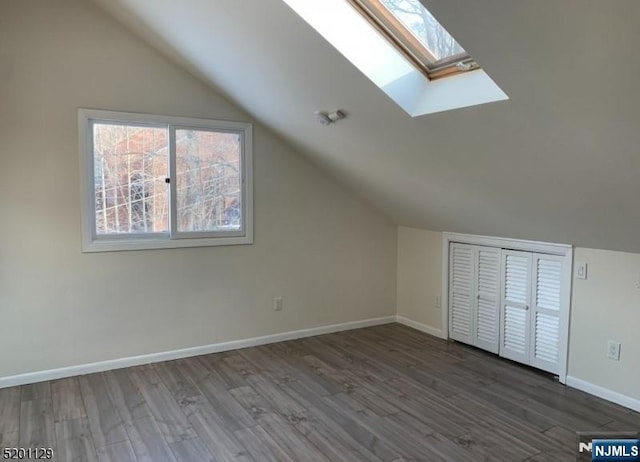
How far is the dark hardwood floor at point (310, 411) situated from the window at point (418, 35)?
207 cm

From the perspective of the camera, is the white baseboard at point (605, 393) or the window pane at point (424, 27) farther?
the white baseboard at point (605, 393)

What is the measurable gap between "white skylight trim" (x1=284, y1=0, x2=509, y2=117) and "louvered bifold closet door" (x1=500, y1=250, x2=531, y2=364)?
176cm

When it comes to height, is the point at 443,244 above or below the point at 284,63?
below

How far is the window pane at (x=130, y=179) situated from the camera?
3602 millimetres

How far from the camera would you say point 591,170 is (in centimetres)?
235

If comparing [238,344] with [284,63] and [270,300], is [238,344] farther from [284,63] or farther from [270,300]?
[284,63]

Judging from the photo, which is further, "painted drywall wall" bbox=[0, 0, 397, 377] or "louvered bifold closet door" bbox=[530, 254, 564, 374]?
"louvered bifold closet door" bbox=[530, 254, 564, 374]

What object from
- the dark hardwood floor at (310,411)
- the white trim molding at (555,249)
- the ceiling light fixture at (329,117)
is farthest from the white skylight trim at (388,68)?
the dark hardwood floor at (310,411)

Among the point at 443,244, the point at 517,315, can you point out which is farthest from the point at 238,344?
the point at 517,315

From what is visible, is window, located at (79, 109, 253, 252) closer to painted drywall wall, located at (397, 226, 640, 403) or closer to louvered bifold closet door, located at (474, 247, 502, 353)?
louvered bifold closet door, located at (474, 247, 502, 353)

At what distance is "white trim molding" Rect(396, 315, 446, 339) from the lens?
14.9ft

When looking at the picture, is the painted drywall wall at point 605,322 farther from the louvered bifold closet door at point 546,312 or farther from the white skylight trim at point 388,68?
the white skylight trim at point 388,68

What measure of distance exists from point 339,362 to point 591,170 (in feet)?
7.88

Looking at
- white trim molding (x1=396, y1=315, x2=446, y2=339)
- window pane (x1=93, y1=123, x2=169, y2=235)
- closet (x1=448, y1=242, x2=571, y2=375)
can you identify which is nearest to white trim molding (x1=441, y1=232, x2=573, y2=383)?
closet (x1=448, y1=242, x2=571, y2=375)
